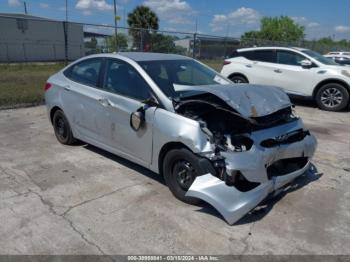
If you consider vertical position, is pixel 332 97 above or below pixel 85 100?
below

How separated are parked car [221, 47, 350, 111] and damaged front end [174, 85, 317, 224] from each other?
234 inches

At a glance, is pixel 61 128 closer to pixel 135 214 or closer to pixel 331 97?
pixel 135 214

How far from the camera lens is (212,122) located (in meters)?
3.48

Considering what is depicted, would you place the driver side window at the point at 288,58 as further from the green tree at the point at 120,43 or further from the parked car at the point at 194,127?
the green tree at the point at 120,43

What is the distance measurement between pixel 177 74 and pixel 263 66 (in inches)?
249

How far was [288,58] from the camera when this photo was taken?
966 cm

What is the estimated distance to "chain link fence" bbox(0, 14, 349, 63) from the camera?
15914 millimetres

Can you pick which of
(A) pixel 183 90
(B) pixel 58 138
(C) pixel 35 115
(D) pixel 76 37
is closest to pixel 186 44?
(C) pixel 35 115

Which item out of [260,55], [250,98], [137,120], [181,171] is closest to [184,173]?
[181,171]

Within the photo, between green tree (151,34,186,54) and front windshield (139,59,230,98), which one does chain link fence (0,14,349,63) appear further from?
front windshield (139,59,230,98)

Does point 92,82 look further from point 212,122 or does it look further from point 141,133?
point 212,122

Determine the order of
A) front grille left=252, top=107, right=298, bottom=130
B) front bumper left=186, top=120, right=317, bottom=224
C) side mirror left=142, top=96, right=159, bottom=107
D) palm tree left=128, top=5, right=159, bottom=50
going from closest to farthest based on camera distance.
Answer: front bumper left=186, top=120, right=317, bottom=224 < front grille left=252, top=107, right=298, bottom=130 < side mirror left=142, top=96, right=159, bottom=107 < palm tree left=128, top=5, right=159, bottom=50

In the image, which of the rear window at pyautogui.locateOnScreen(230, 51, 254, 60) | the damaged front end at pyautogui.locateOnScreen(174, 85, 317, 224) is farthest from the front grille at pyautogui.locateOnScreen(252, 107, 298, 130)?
the rear window at pyautogui.locateOnScreen(230, 51, 254, 60)

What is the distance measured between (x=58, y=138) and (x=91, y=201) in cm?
239
